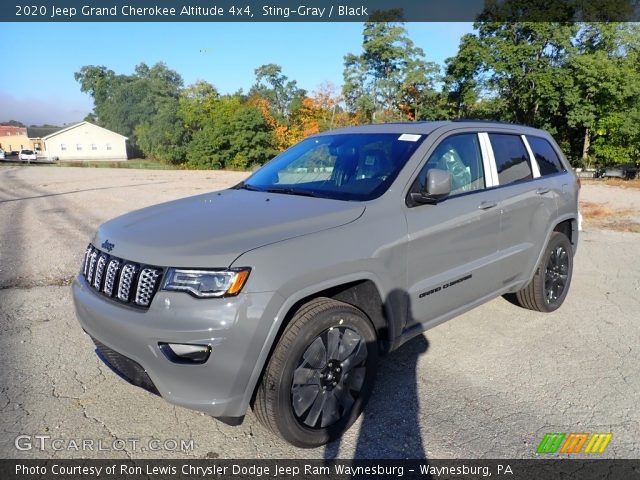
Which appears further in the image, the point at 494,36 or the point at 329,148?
the point at 494,36

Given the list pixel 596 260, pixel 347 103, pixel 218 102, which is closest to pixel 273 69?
pixel 218 102

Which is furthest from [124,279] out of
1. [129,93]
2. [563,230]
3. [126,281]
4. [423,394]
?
[129,93]

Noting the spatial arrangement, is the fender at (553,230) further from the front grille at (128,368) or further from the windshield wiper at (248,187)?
the front grille at (128,368)

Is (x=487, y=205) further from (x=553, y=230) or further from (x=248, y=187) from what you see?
(x=248, y=187)

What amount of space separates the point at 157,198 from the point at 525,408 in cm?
1420

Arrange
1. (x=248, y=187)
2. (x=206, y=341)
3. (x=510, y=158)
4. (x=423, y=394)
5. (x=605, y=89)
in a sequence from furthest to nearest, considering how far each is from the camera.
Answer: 1. (x=605, y=89)
2. (x=510, y=158)
3. (x=248, y=187)
4. (x=423, y=394)
5. (x=206, y=341)

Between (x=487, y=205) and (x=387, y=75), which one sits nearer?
(x=487, y=205)

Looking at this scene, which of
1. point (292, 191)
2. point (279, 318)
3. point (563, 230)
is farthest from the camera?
point (563, 230)

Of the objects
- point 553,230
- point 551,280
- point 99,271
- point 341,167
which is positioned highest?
point 341,167

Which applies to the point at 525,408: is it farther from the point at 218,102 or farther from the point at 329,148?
the point at 218,102

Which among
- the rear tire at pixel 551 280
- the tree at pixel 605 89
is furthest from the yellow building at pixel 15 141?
the rear tire at pixel 551 280

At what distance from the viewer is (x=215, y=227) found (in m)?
2.71

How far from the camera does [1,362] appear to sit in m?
3.72

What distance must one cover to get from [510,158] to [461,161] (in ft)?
2.49
